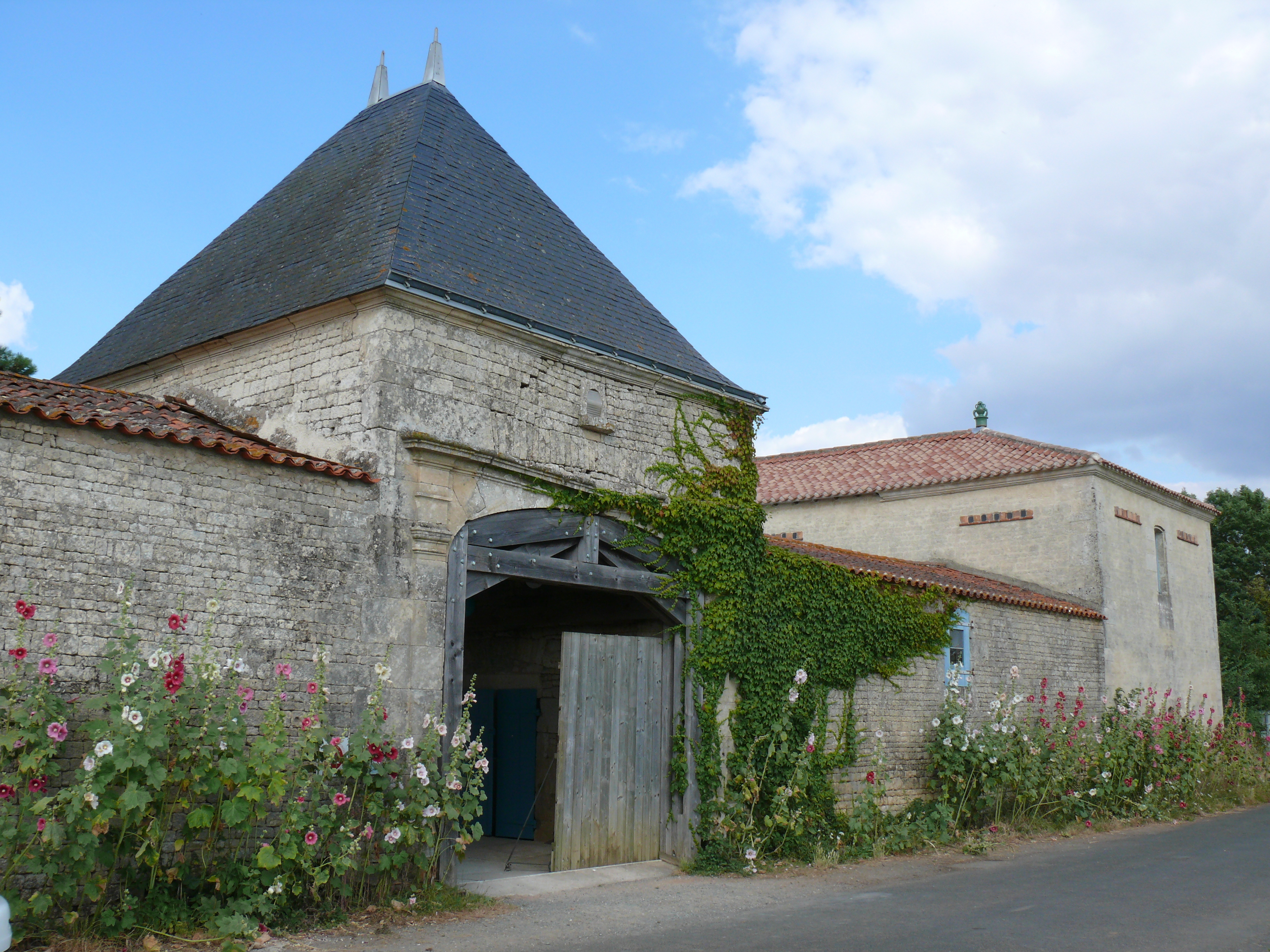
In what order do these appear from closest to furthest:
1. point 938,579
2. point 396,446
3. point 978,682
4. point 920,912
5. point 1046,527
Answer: point 920,912, point 396,446, point 978,682, point 938,579, point 1046,527

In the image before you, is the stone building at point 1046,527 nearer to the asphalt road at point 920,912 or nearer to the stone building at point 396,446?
the asphalt road at point 920,912

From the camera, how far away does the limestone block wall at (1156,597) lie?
17703 millimetres

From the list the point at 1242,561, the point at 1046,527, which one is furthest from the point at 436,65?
the point at 1242,561

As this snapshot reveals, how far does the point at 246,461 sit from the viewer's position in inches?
279

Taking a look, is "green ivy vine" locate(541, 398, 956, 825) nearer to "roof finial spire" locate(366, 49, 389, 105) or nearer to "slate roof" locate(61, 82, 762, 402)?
"slate roof" locate(61, 82, 762, 402)

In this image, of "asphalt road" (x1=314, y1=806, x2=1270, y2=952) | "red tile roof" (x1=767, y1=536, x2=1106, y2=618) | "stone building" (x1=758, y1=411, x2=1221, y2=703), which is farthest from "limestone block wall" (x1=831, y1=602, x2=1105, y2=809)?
"asphalt road" (x1=314, y1=806, x2=1270, y2=952)

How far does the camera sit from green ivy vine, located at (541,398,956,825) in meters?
9.94

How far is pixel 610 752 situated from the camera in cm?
955

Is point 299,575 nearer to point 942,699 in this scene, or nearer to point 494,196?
point 494,196

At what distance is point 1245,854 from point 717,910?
6665mm

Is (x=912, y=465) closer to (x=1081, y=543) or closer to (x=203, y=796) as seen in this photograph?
(x=1081, y=543)

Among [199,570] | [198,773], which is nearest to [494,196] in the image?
[199,570]

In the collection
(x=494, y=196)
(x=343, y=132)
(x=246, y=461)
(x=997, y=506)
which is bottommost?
(x=246, y=461)

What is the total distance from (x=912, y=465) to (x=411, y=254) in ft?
47.4
